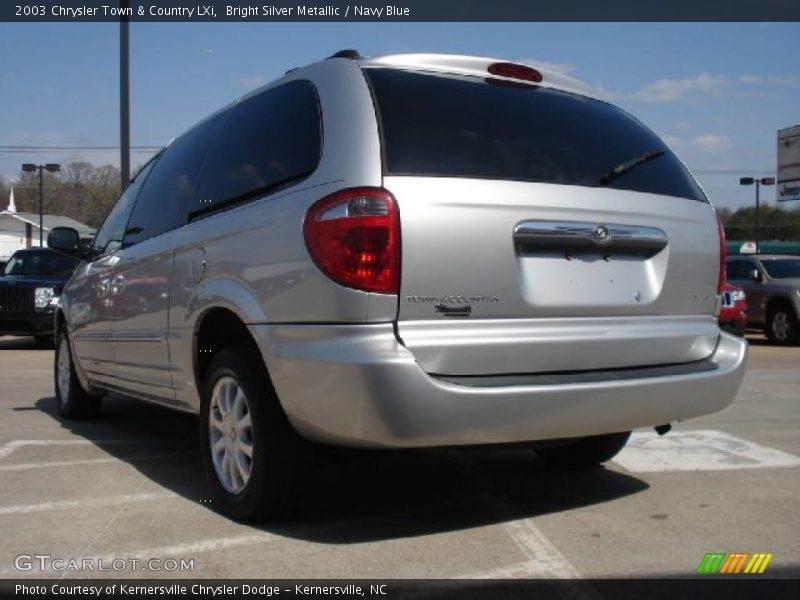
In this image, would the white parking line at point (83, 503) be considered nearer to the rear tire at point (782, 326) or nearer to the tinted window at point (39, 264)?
the tinted window at point (39, 264)

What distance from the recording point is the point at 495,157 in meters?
3.34

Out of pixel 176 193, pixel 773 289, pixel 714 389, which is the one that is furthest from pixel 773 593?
pixel 773 289

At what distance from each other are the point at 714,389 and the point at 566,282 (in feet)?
3.00

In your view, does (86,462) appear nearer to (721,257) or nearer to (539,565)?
(539,565)

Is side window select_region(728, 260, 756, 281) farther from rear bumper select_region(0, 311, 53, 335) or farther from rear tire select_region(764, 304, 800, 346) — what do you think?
rear bumper select_region(0, 311, 53, 335)

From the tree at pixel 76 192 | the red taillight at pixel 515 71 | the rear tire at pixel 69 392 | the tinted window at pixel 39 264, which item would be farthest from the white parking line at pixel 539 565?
the tree at pixel 76 192

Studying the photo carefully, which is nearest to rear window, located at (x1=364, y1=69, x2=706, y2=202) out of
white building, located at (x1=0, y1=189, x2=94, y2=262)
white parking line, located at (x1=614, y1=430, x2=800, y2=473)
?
white parking line, located at (x1=614, y1=430, x2=800, y2=473)

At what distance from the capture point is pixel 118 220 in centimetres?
570

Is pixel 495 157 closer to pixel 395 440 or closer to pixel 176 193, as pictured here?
pixel 395 440

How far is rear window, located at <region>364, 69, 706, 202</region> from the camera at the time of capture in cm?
324

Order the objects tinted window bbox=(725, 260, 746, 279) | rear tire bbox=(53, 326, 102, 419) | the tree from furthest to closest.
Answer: the tree
tinted window bbox=(725, 260, 746, 279)
rear tire bbox=(53, 326, 102, 419)

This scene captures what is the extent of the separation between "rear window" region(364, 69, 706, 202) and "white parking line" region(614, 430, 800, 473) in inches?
65.7

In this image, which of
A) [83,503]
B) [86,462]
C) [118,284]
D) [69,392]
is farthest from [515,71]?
[69,392]
